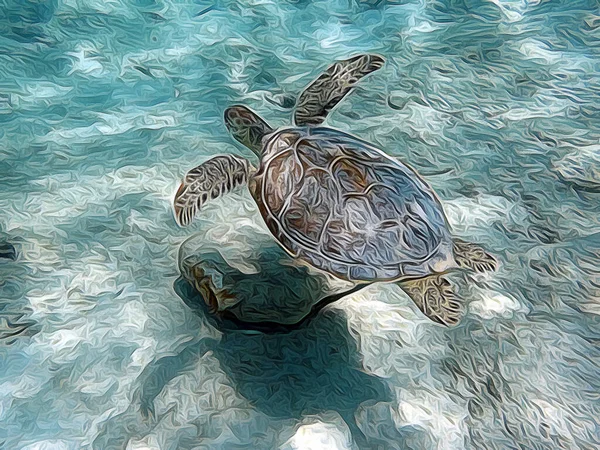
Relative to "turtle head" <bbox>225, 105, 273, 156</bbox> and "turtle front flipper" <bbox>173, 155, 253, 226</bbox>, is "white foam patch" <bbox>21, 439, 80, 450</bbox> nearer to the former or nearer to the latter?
"turtle front flipper" <bbox>173, 155, 253, 226</bbox>

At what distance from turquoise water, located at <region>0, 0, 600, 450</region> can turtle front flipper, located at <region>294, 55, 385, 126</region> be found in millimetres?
84

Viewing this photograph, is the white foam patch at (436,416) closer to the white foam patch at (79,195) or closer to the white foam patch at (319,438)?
the white foam patch at (319,438)

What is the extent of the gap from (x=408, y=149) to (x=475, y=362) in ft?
2.01

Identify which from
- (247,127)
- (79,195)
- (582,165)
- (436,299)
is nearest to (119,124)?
(79,195)

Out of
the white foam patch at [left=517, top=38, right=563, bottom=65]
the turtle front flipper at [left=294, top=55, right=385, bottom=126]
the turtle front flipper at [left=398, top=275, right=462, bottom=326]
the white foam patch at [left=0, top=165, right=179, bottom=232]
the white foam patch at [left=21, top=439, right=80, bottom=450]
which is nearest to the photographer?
the white foam patch at [left=21, top=439, right=80, bottom=450]

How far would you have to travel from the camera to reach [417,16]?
1674 millimetres

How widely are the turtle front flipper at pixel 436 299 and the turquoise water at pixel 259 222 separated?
0.04 meters

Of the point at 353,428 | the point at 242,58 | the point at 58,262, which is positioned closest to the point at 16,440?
the point at 58,262

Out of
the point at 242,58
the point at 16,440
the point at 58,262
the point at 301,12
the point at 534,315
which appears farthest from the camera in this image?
the point at 301,12

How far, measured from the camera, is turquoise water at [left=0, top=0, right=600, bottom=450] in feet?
2.94

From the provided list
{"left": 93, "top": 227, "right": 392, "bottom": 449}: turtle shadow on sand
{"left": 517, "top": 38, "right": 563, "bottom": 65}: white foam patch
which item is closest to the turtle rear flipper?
{"left": 93, "top": 227, "right": 392, "bottom": 449}: turtle shadow on sand

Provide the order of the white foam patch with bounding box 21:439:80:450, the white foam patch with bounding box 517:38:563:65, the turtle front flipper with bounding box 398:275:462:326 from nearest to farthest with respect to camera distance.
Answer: the white foam patch with bounding box 21:439:80:450 < the turtle front flipper with bounding box 398:275:462:326 < the white foam patch with bounding box 517:38:563:65

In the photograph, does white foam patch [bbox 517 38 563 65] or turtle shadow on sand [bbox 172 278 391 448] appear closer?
turtle shadow on sand [bbox 172 278 391 448]

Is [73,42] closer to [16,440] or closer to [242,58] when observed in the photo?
[242,58]
